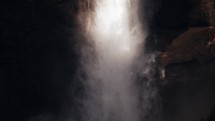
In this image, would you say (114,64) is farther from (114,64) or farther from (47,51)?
(47,51)

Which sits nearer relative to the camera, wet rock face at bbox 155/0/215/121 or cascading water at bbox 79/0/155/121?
wet rock face at bbox 155/0/215/121

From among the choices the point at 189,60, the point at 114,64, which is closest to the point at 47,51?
the point at 114,64

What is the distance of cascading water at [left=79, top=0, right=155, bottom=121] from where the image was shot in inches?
596

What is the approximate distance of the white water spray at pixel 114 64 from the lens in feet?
49.7

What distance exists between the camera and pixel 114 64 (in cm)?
1535

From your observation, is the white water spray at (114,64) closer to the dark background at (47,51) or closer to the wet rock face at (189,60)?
the dark background at (47,51)

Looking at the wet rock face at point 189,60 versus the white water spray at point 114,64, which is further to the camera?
the white water spray at point 114,64

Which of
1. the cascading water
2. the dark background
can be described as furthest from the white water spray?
the dark background

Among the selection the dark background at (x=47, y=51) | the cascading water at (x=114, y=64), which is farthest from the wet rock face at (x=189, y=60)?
the cascading water at (x=114, y=64)

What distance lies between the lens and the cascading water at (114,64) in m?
15.1

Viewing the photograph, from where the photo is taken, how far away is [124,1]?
1509 centimetres

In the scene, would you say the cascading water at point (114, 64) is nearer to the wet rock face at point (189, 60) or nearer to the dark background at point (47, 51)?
the dark background at point (47, 51)

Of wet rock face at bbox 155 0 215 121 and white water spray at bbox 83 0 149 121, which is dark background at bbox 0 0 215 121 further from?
white water spray at bbox 83 0 149 121

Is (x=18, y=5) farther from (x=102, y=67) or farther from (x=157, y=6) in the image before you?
(x=157, y=6)
